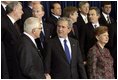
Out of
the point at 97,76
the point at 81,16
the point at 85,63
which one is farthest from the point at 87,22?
the point at 97,76

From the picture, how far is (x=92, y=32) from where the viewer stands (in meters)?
5.14

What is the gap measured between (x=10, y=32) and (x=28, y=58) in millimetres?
639

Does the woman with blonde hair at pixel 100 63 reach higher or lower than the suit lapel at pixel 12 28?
lower

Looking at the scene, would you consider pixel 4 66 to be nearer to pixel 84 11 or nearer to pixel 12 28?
pixel 12 28

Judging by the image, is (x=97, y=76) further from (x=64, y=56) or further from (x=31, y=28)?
(x=31, y=28)

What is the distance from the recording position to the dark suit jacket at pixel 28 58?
12.3ft

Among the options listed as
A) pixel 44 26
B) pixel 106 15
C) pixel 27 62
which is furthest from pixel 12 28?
pixel 106 15

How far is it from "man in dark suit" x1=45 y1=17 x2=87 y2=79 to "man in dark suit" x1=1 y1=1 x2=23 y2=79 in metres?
0.38

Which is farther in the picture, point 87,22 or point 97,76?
point 87,22

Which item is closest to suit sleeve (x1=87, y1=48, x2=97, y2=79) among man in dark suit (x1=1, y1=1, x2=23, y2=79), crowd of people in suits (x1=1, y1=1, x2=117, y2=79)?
crowd of people in suits (x1=1, y1=1, x2=117, y2=79)

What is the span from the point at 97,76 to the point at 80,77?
0.19m

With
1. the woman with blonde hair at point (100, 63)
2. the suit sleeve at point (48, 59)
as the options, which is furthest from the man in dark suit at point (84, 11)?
the suit sleeve at point (48, 59)

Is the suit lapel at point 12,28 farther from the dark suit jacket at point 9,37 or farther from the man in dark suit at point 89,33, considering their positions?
the man in dark suit at point 89,33

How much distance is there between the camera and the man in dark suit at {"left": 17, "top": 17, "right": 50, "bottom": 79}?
12.3ft
